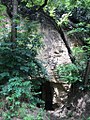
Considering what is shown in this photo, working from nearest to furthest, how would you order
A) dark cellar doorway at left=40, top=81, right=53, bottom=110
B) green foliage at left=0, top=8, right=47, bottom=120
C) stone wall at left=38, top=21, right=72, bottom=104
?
green foliage at left=0, top=8, right=47, bottom=120, stone wall at left=38, top=21, right=72, bottom=104, dark cellar doorway at left=40, top=81, right=53, bottom=110

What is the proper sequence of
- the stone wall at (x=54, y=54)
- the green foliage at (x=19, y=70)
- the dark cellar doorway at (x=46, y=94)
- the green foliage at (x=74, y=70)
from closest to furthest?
the green foliage at (x=19, y=70) < the green foliage at (x=74, y=70) < the stone wall at (x=54, y=54) < the dark cellar doorway at (x=46, y=94)

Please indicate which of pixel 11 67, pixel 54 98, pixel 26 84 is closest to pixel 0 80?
pixel 11 67

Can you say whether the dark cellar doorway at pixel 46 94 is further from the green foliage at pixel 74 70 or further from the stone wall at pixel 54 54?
the green foliage at pixel 74 70

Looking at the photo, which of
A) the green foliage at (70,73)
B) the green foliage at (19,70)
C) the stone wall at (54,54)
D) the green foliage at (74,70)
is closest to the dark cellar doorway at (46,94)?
the stone wall at (54,54)

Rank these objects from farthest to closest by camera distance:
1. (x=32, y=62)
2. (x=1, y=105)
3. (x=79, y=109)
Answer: (x=79, y=109)
(x=32, y=62)
(x=1, y=105)

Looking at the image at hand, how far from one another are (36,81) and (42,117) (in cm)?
122

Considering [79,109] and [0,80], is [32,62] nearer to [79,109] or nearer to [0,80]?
[0,80]

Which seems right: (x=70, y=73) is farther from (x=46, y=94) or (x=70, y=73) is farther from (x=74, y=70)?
(x=46, y=94)

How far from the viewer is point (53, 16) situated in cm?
727

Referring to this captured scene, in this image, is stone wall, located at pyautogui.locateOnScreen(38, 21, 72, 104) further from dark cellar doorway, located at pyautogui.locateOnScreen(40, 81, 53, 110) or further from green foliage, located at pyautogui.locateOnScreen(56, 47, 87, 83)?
dark cellar doorway, located at pyautogui.locateOnScreen(40, 81, 53, 110)

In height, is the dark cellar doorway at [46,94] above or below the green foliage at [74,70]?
below

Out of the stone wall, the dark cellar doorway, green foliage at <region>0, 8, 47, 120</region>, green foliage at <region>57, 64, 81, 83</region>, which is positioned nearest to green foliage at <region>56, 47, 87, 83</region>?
green foliage at <region>57, 64, 81, 83</region>

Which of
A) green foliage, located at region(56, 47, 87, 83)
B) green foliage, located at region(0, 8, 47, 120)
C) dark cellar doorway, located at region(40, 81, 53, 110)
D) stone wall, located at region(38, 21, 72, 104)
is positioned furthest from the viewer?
dark cellar doorway, located at region(40, 81, 53, 110)

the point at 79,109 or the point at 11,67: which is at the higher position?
the point at 11,67
